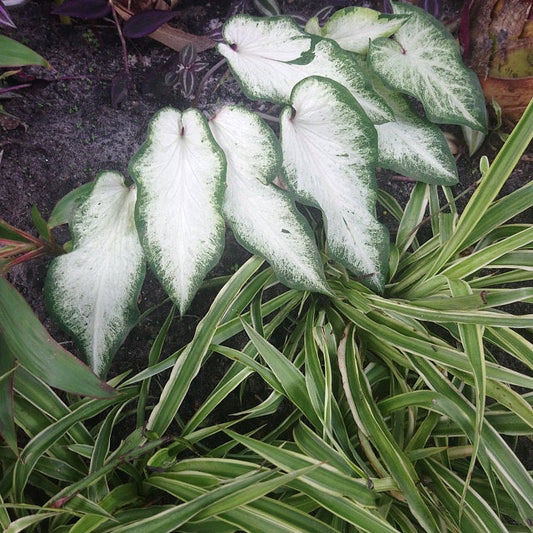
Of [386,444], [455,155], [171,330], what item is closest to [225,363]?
[171,330]

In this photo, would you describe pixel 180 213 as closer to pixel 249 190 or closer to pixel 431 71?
pixel 249 190

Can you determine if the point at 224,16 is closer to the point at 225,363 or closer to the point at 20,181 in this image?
the point at 20,181

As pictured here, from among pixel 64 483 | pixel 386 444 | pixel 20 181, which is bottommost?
pixel 64 483

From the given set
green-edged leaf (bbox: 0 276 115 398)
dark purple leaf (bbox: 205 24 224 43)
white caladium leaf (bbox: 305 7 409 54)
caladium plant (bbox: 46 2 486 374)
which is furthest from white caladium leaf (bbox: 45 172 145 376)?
white caladium leaf (bbox: 305 7 409 54)

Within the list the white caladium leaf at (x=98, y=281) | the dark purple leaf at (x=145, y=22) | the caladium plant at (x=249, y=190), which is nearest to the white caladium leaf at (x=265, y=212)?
the caladium plant at (x=249, y=190)

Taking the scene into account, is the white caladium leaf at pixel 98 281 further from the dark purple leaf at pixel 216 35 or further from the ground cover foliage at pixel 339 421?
the dark purple leaf at pixel 216 35

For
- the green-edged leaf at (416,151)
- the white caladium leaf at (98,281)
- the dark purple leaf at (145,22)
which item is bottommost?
the white caladium leaf at (98,281)
